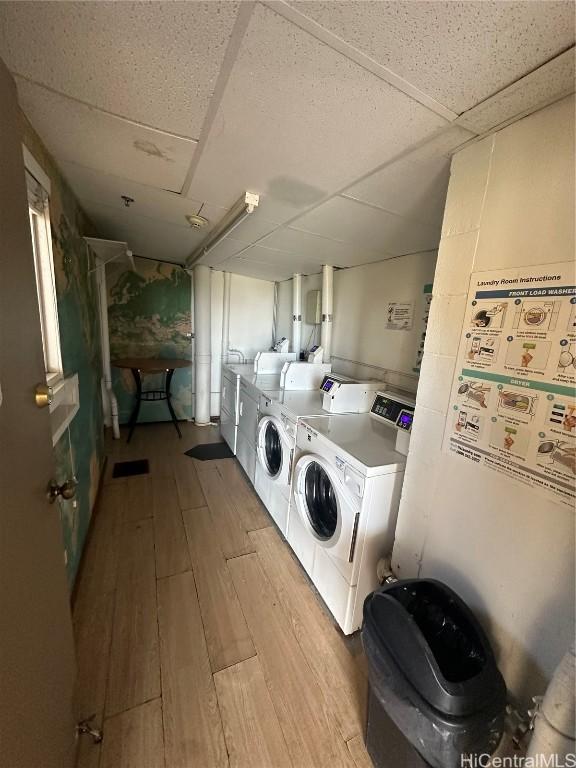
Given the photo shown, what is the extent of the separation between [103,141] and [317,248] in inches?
61.0

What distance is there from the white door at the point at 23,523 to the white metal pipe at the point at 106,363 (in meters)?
2.22

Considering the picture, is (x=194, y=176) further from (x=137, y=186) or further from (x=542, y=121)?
(x=542, y=121)

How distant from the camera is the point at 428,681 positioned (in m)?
0.75

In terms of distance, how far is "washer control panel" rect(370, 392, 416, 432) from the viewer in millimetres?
1577

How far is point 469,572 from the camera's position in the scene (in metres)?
0.99

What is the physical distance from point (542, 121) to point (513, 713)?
5.88 feet

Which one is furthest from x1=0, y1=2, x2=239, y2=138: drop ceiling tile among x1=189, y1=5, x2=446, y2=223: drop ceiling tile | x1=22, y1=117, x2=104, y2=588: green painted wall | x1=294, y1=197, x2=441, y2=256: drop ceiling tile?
x1=294, y1=197, x2=441, y2=256: drop ceiling tile

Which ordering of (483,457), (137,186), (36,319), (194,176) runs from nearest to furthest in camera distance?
(36,319), (483,457), (194,176), (137,186)

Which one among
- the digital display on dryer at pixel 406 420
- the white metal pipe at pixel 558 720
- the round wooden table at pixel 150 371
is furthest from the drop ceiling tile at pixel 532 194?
the round wooden table at pixel 150 371

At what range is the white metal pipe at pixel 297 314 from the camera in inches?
129

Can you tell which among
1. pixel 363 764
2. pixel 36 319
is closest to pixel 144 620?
pixel 363 764

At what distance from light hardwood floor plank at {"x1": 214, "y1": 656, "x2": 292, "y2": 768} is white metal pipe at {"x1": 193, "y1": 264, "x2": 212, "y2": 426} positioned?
300cm

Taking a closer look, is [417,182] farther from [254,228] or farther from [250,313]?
[250,313]

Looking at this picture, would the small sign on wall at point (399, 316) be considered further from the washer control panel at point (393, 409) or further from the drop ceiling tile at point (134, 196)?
the drop ceiling tile at point (134, 196)
